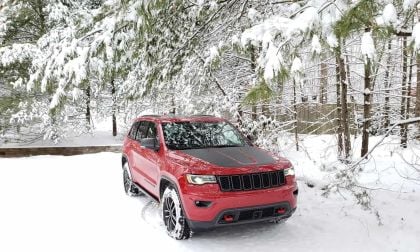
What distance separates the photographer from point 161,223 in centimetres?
668

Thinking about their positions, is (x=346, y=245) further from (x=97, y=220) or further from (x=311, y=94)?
(x=311, y=94)

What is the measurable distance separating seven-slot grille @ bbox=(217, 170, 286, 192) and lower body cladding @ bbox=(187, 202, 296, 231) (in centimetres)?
28

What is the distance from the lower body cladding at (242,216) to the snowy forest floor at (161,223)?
0.37 metres

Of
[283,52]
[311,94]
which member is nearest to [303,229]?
[283,52]

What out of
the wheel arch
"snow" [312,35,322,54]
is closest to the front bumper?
the wheel arch

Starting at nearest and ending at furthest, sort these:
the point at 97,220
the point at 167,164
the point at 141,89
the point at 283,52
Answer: the point at 283,52 < the point at 167,164 < the point at 97,220 < the point at 141,89

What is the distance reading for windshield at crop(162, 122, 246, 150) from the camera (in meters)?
6.78

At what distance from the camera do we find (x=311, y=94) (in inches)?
594

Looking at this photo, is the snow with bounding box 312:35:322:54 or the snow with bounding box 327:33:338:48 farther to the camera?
the snow with bounding box 327:33:338:48

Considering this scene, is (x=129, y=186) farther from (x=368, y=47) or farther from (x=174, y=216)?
(x=368, y=47)

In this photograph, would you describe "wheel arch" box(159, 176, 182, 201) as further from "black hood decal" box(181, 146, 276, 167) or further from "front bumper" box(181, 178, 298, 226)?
"black hood decal" box(181, 146, 276, 167)

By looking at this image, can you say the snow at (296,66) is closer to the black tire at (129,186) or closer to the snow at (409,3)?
the snow at (409,3)

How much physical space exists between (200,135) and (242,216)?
1969 mm

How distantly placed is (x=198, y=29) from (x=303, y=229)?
4.53 meters
